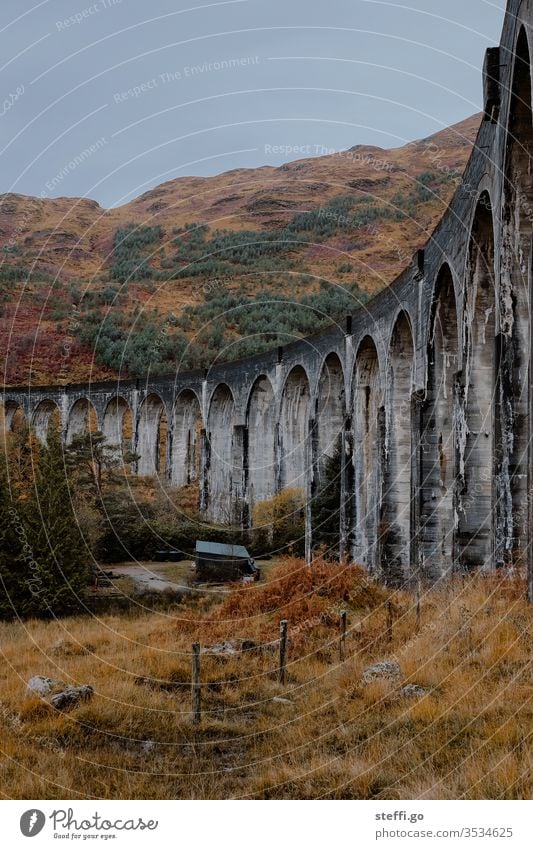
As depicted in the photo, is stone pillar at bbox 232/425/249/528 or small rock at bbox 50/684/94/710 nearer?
small rock at bbox 50/684/94/710

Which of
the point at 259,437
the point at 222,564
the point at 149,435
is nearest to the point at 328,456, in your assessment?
the point at 222,564

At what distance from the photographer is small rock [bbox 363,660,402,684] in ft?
22.4

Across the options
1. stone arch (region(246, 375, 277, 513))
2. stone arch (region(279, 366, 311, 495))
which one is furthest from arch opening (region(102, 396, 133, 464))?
stone arch (region(279, 366, 311, 495))

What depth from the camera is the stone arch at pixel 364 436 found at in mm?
18859

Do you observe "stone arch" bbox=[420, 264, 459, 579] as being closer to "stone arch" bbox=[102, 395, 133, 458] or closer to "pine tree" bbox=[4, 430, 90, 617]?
"pine tree" bbox=[4, 430, 90, 617]

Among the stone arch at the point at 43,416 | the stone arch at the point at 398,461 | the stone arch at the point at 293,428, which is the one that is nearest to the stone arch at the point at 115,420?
the stone arch at the point at 43,416

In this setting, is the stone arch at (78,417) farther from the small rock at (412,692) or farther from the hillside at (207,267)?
the small rock at (412,692)

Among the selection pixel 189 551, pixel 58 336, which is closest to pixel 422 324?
pixel 189 551

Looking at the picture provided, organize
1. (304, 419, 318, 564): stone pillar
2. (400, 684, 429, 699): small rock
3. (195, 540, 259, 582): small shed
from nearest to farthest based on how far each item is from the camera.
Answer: (400, 684, 429, 699): small rock → (195, 540, 259, 582): small shed → (304, 419, 318, 564): stone pillar

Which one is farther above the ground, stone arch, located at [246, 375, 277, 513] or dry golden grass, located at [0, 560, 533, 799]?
stone arch, located at [246, 375, 277, 513]

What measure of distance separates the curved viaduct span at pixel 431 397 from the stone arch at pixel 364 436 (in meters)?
0.04

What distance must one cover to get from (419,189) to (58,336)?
35.2 meters

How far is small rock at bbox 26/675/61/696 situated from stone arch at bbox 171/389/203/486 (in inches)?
1018

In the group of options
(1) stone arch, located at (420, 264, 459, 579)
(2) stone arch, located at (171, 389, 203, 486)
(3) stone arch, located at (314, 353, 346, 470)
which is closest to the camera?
(1) stone arch, located at (420, 264, 459, 579)
